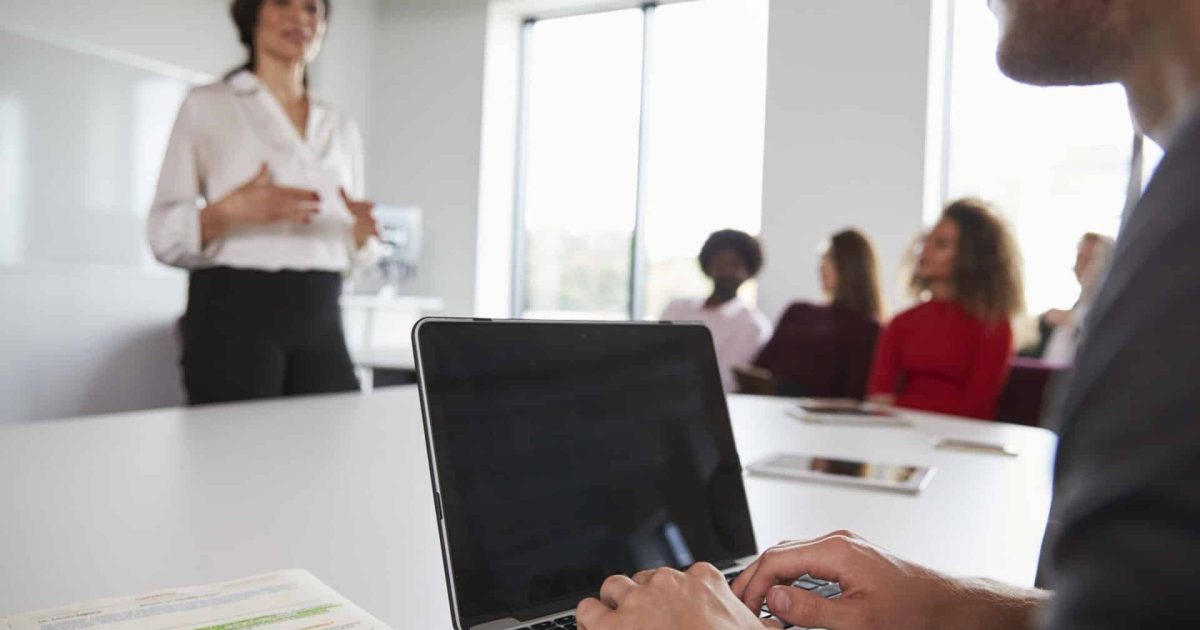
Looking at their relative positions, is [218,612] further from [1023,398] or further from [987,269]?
[1023,398]

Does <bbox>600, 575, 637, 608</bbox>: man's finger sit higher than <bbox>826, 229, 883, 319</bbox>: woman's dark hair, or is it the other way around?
<bbox>826, 229, 883, 319</bbox>: woman's dark hair

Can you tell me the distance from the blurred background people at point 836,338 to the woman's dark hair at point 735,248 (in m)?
0.42

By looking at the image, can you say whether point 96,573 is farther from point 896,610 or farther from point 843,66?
point 843,66

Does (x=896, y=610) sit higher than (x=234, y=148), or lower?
lower

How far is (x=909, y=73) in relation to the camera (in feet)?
18.4

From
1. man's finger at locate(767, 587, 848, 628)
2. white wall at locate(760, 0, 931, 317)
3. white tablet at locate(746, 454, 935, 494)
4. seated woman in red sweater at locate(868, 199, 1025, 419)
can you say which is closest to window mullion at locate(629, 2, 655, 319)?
white wall at locate(760, 0, 931, 317)

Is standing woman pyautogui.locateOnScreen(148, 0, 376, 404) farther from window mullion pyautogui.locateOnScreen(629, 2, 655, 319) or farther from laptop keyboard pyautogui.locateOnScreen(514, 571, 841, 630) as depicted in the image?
window mullion pyautogui.locateOnScreen(629, 2, 655, 319)

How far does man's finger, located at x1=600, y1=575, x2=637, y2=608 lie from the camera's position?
1.93ft

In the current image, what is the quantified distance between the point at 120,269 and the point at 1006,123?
18.0ft

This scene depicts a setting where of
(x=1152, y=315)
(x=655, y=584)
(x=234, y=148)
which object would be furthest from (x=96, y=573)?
(x=234, y=148)

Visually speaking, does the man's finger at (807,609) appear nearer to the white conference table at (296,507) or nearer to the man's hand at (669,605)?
the man's hand at (669,605)

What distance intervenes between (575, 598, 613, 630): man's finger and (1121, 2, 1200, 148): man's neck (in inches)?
15.9

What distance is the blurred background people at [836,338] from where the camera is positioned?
3652 mm

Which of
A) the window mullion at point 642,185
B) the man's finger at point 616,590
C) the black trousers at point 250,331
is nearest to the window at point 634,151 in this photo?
the window mullion at point 642,185
